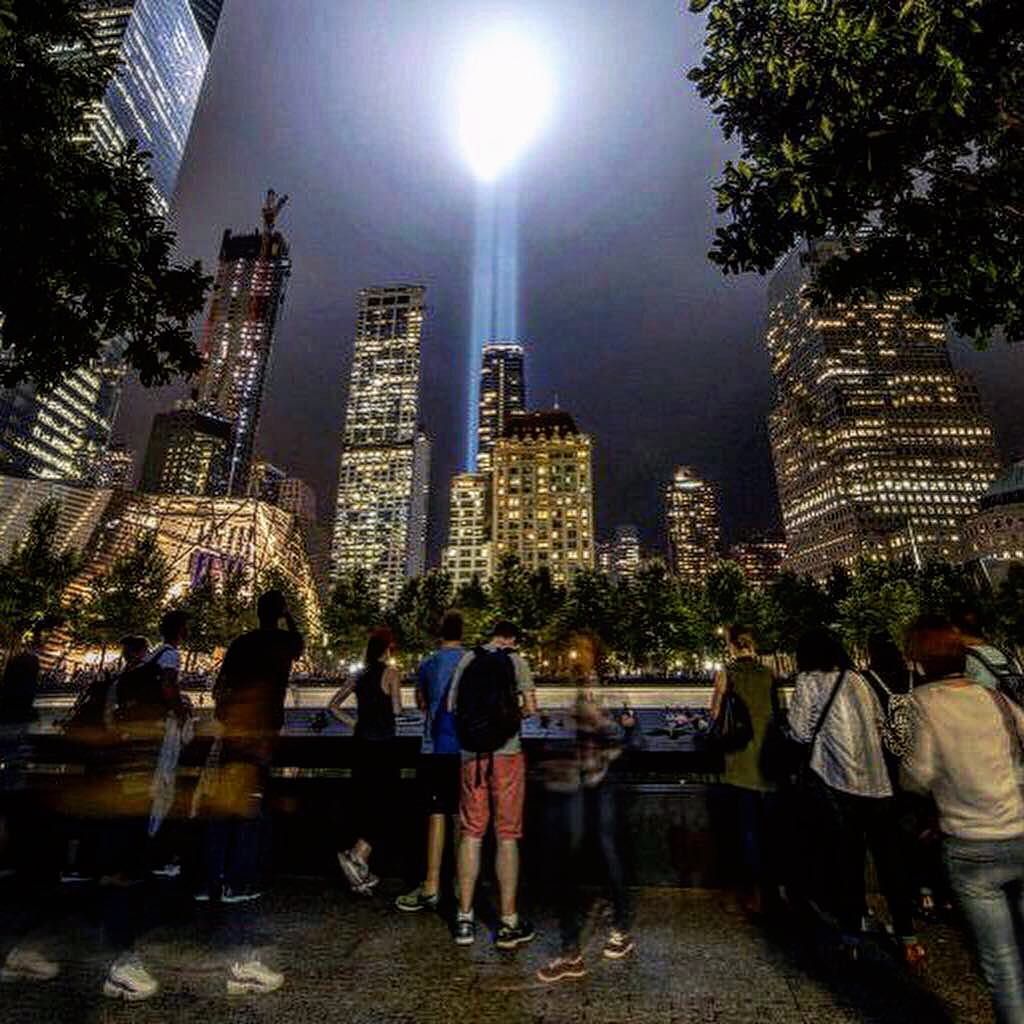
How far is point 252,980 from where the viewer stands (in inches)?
130

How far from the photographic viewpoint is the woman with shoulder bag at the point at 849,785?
12.8 feet

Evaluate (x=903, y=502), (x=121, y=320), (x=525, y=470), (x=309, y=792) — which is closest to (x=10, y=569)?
(x=121, y=320)

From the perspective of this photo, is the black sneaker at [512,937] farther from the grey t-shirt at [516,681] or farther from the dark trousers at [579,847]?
the grey t-shirt at [516,681]

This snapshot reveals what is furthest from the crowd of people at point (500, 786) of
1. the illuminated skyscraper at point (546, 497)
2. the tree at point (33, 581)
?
the illuminated skyscraper at point (546, 497)

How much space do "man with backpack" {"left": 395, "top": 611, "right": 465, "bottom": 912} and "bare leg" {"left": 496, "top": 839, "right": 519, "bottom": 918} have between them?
658mm

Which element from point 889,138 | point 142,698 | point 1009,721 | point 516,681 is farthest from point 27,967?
point 889,138

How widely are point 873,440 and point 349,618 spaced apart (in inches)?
5808

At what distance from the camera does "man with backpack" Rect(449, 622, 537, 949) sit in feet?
13.1

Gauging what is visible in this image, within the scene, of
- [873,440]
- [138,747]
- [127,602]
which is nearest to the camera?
[138,747]

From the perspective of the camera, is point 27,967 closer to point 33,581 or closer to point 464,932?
point 464,932

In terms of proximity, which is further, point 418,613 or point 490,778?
point 418,613

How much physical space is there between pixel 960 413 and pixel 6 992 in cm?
20028

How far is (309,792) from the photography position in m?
5.38

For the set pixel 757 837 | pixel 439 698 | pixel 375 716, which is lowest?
pixel 757 837
